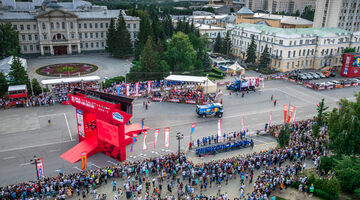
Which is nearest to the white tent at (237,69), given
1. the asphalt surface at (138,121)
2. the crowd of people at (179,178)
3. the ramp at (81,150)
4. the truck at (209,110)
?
the asphalt surface at (138,121)

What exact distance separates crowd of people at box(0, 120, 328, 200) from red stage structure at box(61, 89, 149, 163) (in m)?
2.73

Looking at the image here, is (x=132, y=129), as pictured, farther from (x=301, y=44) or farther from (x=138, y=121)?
(x=301, y=44)

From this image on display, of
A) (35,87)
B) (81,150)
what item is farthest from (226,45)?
(81,150)

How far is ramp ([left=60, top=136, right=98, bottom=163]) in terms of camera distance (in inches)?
1187

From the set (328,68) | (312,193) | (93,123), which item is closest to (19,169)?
(93,123)

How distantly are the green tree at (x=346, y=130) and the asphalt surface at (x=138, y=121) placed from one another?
311 inches

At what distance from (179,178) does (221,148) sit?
742 cm

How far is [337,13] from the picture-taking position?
83000 mm

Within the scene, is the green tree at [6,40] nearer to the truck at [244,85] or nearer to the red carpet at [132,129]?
the red carpet at [132,129]

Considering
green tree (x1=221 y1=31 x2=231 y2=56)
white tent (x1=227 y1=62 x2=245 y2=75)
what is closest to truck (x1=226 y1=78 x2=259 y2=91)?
white tent (x1=227 y1=62 x2=245 y2=75)

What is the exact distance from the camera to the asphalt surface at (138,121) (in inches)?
1174

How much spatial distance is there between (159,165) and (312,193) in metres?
→ 13.8

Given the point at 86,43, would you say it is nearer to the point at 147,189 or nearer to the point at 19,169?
the point at 19,169

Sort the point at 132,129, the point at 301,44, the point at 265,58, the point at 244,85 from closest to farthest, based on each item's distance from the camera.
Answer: the point at 132,129 → the point at 244,85 → the point at 301,44 → the point at 265,58
